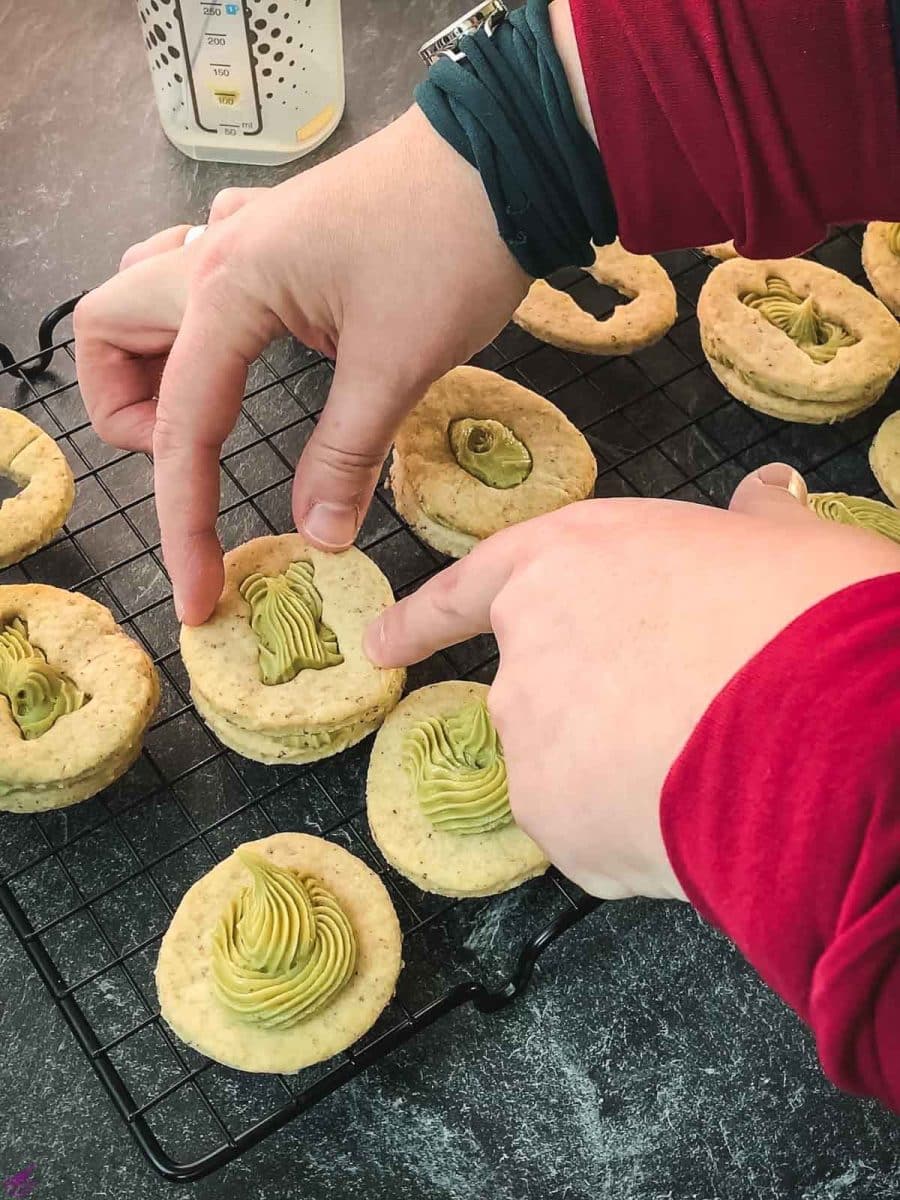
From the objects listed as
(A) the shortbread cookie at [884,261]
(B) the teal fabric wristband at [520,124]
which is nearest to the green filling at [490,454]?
(B) the teal fabric wristband at [520,124]

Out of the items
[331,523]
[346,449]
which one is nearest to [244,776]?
[331,523]

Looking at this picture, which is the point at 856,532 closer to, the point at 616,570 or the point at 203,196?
the point at 616,570

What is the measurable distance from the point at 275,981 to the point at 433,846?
0.29m

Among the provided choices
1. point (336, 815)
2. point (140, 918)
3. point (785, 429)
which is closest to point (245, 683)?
point (336, 815)

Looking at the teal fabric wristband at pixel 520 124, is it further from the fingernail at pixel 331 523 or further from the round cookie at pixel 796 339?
the round cookie at pixel 796 339

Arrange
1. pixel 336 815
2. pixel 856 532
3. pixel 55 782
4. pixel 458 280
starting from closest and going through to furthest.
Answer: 1. pixel 856 532
2. pixel 458 280
3. pixel 55 782
4. pixel 336 815

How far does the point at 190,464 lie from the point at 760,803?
894 mm

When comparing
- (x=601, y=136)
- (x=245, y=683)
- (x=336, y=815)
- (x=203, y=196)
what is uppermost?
(x=601, y=136)

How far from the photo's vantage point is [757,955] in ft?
3.21

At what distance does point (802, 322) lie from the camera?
2256 mm

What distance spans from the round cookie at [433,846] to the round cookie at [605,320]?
793 millimetres

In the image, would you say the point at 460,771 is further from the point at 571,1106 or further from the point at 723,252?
the point at 723,252

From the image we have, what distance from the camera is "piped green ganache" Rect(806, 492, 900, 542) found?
1.97 meters

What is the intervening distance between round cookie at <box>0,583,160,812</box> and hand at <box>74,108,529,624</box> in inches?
7.9
